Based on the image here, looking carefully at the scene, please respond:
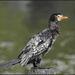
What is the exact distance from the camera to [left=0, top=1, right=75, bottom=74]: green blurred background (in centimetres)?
2239

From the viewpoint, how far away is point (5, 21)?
135ft

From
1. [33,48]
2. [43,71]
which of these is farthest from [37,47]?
[43,71]

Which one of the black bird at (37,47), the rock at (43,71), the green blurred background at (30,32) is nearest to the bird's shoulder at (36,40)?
the black bird at (37,47)

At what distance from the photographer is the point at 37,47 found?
771cm

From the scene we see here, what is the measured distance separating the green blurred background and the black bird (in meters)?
11.5

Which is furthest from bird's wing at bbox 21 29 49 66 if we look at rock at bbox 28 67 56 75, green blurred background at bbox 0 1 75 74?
green blurred background at bbox 0 1 75 74

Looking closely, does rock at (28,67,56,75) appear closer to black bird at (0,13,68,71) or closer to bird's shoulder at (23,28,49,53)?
black bird at (0,13,68,71)

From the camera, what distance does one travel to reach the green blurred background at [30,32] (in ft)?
73.5

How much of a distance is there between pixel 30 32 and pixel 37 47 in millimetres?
26064

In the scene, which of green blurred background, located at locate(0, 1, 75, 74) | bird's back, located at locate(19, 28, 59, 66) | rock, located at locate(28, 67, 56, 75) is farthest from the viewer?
green blurred background, located at locate(0, 1, 75, 74)

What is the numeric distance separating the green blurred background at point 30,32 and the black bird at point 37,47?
11.5 meters

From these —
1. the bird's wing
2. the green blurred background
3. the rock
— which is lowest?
the rock

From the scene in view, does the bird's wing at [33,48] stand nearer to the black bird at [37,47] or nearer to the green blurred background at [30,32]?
the black bird at [37,47]

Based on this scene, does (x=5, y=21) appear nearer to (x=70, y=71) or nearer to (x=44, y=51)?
(x=70, y=71)
